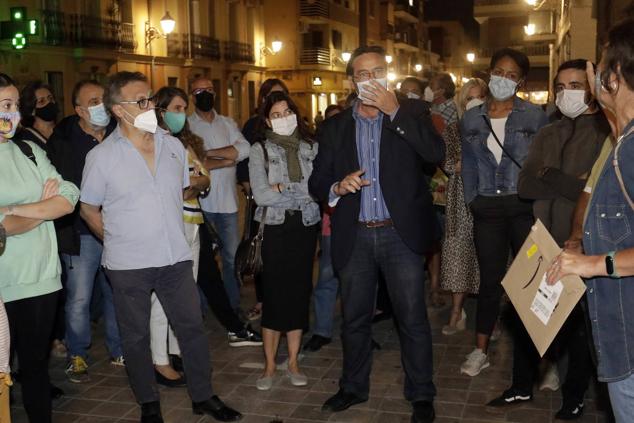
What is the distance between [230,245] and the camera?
7.04 m

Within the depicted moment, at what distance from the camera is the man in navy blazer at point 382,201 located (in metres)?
4.55

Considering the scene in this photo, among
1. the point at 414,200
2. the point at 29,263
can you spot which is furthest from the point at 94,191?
the point at 414,200

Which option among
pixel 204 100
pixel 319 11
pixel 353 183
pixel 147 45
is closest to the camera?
pixel 353 183

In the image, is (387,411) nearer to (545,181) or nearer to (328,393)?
(328,393)

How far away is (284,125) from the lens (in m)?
5.33

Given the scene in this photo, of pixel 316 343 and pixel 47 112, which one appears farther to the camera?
pixel 316 343

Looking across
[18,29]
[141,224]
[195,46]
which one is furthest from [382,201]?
[195,46]

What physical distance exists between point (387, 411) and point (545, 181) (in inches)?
72.9

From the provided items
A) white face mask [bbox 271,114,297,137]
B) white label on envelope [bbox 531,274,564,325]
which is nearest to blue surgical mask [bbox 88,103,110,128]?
white face mask [bbox 271,114,297,137]

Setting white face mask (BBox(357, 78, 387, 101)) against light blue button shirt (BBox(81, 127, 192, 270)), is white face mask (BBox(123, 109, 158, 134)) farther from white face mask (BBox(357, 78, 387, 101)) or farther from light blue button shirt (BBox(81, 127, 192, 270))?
white face mask (BBox(357, 78, 387, 101))

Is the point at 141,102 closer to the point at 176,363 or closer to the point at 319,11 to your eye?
the point at 176,363

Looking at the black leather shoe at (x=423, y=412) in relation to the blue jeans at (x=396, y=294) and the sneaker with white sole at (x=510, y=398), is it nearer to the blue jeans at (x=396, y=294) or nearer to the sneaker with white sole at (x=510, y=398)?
the blue jeans at (x=396, y=294)

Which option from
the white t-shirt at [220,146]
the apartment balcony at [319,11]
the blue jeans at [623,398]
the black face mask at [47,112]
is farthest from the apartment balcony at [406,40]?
the blue jeans at [623,398]

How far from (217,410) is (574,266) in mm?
2910
